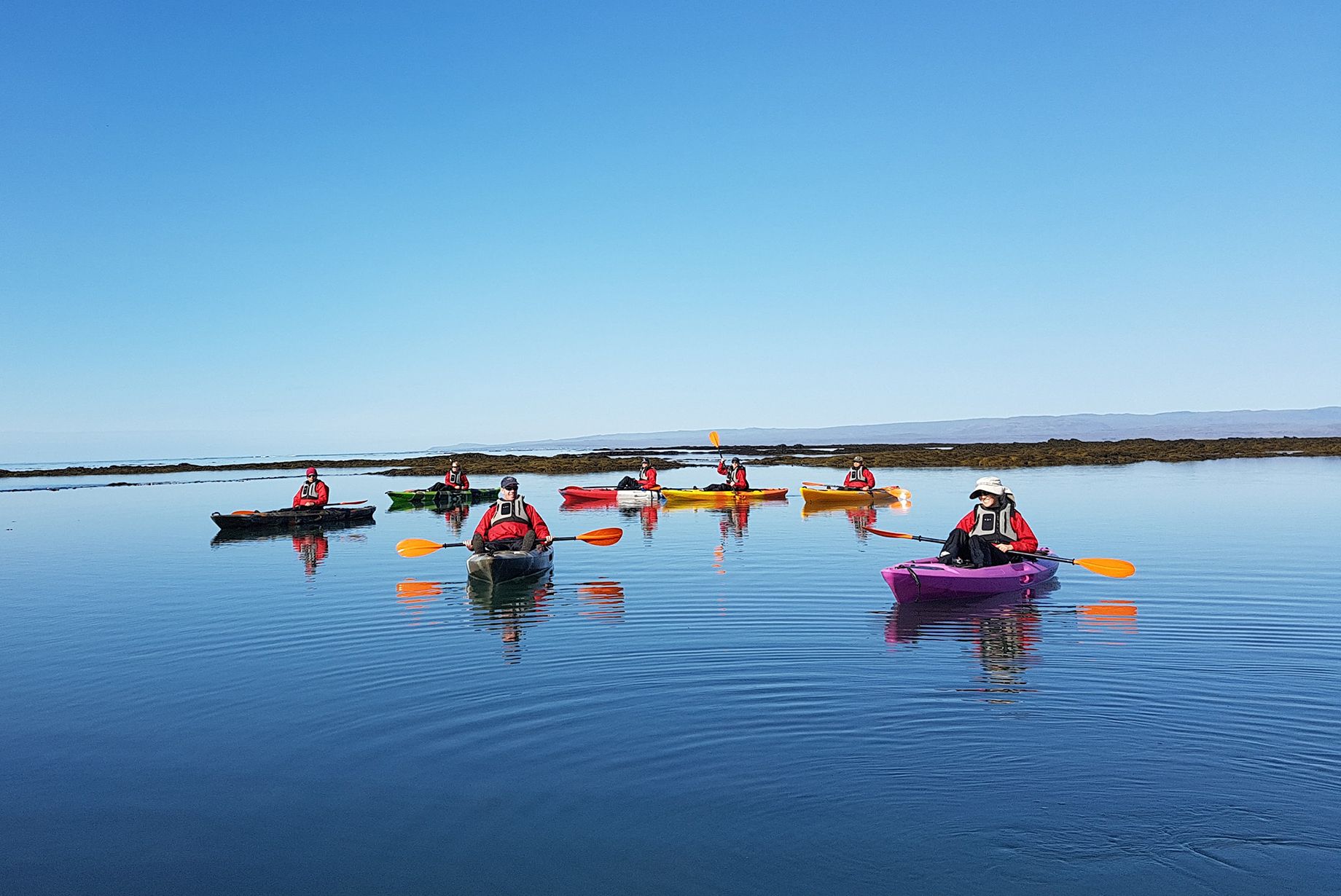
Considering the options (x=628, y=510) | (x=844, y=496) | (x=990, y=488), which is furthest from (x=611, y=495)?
(x=990, y=488)

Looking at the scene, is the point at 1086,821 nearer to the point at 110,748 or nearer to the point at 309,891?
the point at 309,891

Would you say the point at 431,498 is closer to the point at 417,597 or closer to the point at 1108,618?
the point at 417,597

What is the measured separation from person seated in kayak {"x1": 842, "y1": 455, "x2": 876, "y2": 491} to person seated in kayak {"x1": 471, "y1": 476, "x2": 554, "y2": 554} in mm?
24977

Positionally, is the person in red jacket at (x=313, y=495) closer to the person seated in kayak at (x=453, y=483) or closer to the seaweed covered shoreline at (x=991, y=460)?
the person seated in kayak at (x=453, y=483)

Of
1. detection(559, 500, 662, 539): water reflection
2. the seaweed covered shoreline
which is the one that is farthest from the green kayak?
the seaweed covered shoreline

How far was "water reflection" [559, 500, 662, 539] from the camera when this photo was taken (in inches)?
1454

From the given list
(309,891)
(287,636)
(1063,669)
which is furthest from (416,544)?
(309,891)

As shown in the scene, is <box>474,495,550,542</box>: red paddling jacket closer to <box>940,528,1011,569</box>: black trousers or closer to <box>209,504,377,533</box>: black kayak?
<box>940,528,1011,569</box>: black trousers

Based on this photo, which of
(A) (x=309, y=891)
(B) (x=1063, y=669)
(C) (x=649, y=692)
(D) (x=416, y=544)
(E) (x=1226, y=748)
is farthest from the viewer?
(D) (x=416, y=544)

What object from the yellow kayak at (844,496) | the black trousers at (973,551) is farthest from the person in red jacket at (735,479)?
the black trousers at (973,551)

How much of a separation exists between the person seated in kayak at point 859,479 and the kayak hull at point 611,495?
8.56 meters

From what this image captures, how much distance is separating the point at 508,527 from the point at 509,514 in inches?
14.1

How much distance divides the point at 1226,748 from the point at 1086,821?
97.6 inches

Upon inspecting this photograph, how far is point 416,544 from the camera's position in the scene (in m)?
22.2
